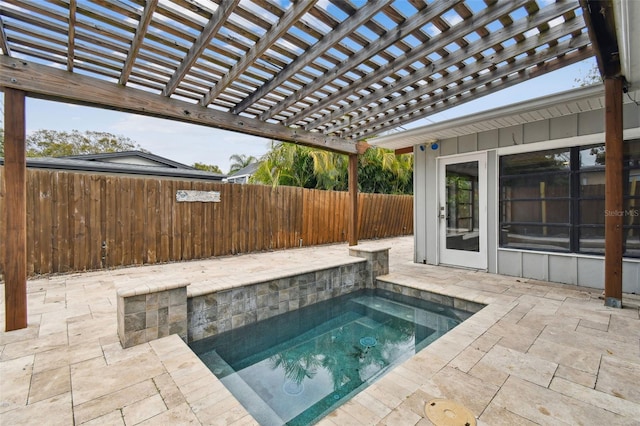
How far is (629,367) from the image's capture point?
2.04m

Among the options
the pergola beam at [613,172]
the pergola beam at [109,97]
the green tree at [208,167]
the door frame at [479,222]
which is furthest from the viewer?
the green tree at [208,167]

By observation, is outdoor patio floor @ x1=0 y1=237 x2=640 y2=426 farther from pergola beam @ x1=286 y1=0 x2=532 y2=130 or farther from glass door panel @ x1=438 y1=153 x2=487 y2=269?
pergola beam @ x1=286 y1=0 x2=532 y2=130

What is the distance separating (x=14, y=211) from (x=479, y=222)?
5876mm

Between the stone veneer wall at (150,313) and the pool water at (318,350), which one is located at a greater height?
the stone veneer wall at (150,313)

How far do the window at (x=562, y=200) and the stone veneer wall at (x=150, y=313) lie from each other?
4719mm

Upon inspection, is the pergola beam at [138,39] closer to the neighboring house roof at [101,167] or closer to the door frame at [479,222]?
the door frame at [479,222]

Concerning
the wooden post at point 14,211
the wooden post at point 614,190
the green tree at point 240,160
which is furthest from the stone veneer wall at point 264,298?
the green tree at point 240,160

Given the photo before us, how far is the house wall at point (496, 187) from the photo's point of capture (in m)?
3.91

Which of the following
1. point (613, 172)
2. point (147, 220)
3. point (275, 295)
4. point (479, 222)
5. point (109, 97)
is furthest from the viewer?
point (147, 220)

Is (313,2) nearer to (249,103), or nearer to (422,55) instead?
(422,55)

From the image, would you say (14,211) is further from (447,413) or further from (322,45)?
(447,413)

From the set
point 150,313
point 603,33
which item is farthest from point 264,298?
point 603,33

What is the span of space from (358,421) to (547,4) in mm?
3152

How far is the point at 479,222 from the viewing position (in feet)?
16.6
